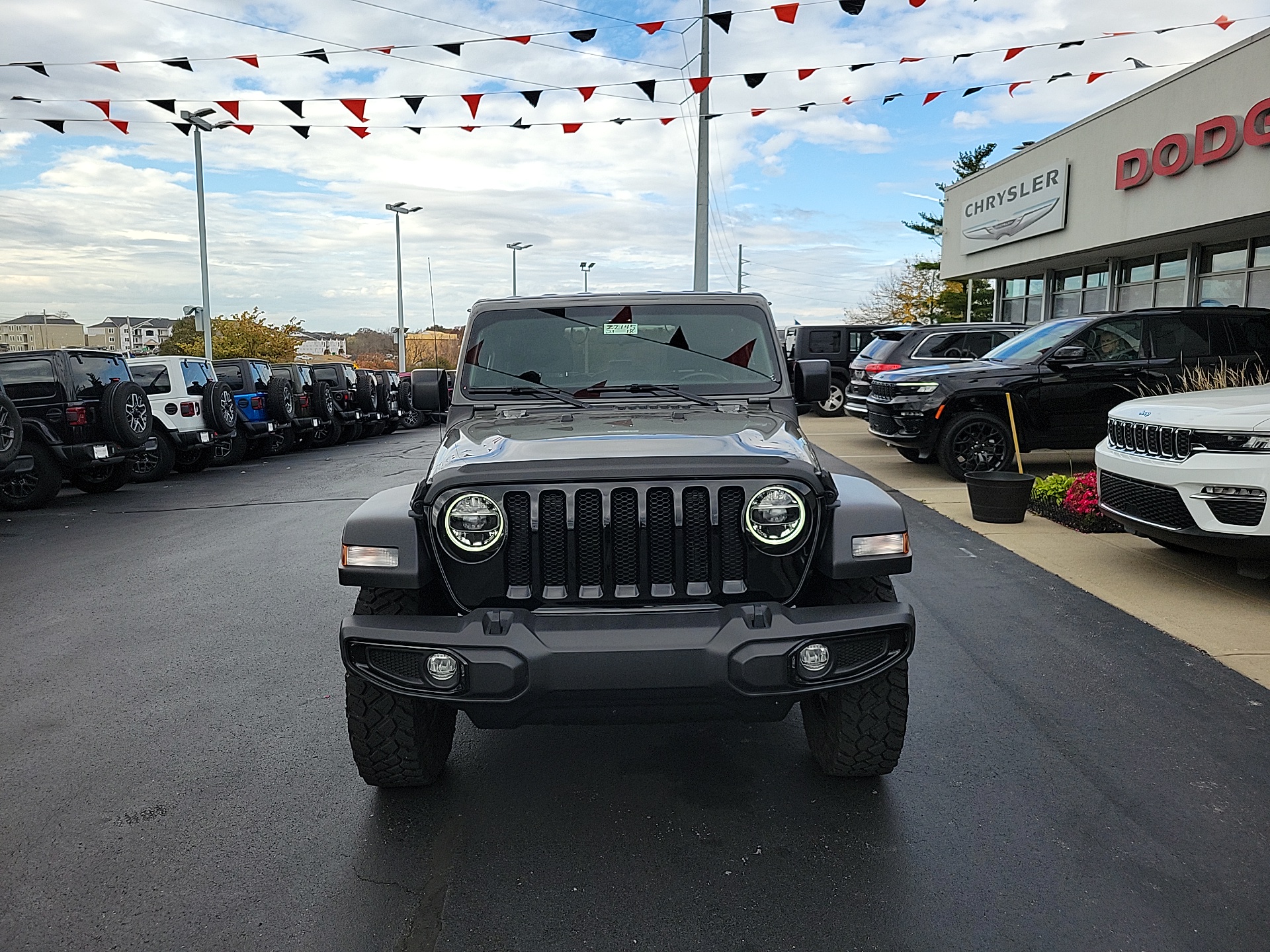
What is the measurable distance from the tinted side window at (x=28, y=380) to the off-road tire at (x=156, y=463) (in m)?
2.52

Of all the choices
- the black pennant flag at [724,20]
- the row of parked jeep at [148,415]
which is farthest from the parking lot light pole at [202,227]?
the black pennant flag at [724,20]

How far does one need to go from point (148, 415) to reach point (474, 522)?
11060 mm

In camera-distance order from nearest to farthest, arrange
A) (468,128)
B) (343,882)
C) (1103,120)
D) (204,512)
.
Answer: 1. (343,882)
2. (204,512)
3. (468,128)
4. (1103,120)

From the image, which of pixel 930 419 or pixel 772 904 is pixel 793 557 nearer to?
pixel 772 904

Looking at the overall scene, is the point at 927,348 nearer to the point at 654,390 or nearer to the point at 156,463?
the point at 156,463

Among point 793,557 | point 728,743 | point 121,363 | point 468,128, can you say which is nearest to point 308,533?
point 121,363

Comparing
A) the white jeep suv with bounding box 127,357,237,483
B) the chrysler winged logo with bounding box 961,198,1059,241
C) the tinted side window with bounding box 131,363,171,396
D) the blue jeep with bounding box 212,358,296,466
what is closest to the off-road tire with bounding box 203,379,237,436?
the white jeep suv with bounding box 127,357,237,483

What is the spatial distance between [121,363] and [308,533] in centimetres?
546

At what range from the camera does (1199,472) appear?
18.3 feet

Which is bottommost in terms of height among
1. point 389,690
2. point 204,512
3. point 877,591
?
point 204,512

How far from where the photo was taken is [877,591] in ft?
10.5

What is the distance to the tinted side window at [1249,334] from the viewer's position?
1062 centimetres

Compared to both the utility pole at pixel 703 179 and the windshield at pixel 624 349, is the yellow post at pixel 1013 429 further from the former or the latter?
the utility pole at pixel 703 179

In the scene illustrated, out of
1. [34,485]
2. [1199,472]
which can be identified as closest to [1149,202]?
[1199,472]
